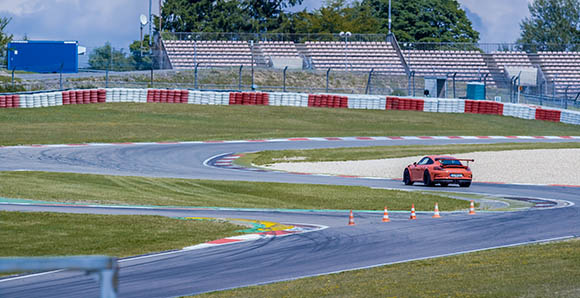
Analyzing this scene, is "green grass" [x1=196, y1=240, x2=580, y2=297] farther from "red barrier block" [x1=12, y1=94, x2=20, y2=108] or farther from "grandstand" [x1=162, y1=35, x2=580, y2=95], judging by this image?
"grandstand" [x1=162, y1=35, x2=580, y2=95]

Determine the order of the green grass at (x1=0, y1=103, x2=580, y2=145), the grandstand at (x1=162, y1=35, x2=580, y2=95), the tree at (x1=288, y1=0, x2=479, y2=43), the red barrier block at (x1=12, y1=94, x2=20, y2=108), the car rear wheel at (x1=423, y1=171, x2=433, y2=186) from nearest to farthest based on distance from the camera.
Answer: the car rear wheel at (x1=423, y1=171, x2=433, y2=186) → the green grass at (x1=0, y1=103, x2=580, y2=145) → the red barrier block at (x1=12, y1=94, x2=20, y2=108) → the grandstand at (x1=162, y1=35, x2=580, y2=95) → the tree at (x1=288, y1=0, x2=479, y2=43)

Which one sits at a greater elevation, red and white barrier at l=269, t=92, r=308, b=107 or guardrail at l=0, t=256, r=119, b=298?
guardrail at l=0, t=256, r=119, b=298

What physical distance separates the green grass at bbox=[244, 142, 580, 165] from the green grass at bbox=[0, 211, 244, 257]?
15.5 m

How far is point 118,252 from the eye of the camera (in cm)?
1212

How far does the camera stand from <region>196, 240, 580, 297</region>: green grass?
337 inches

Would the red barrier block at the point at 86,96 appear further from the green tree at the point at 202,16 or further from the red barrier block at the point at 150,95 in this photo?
the green tree at the point at 202,16

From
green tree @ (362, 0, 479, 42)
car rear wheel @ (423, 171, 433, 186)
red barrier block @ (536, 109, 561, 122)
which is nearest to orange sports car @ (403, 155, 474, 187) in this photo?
car rear wheel @ (423, 171, 433, 186)

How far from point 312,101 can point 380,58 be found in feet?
46.7

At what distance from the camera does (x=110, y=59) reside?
54.2m

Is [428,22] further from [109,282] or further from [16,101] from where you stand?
[109,282]

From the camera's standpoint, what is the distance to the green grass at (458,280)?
8.55 meters

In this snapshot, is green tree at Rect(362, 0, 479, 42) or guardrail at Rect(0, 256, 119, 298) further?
green tree at Rect(362, 0, 479, 42)

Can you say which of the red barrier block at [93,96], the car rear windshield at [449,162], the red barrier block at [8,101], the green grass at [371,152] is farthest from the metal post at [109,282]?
the red barrier block at [93,96]

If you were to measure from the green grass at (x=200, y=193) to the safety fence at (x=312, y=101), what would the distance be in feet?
78.0
